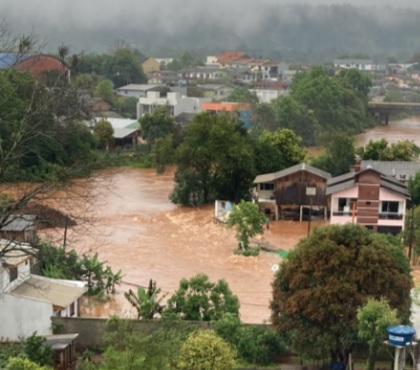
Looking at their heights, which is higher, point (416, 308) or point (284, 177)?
point (284, 177)

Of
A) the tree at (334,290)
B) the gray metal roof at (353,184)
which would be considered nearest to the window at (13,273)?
the tree at (334,290)

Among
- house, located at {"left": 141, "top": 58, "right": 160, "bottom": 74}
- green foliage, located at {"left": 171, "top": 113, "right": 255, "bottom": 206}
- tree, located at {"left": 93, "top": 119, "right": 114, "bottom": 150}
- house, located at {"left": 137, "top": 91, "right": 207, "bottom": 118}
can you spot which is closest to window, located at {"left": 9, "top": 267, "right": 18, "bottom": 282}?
green foliage, located at {"left": 171, "top": 113, "right": 255, "bottom": 206}

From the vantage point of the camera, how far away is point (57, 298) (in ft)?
48.6

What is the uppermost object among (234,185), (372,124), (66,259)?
(372,124)

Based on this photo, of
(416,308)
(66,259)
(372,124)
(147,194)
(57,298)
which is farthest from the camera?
(372,124)

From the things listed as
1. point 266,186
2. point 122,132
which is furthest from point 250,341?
point 122,132

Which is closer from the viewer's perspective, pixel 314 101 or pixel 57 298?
pixel 57 298

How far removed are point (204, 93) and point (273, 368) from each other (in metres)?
55.7

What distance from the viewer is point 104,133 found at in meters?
43.3

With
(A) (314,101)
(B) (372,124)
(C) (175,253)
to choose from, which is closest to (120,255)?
(C) (175,253)

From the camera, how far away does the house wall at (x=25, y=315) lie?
14125 mm

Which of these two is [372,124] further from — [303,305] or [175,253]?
[303,305]

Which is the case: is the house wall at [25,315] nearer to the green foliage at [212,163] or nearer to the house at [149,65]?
the green foliage at [212,163]

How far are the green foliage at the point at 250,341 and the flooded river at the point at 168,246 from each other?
12.1ft
